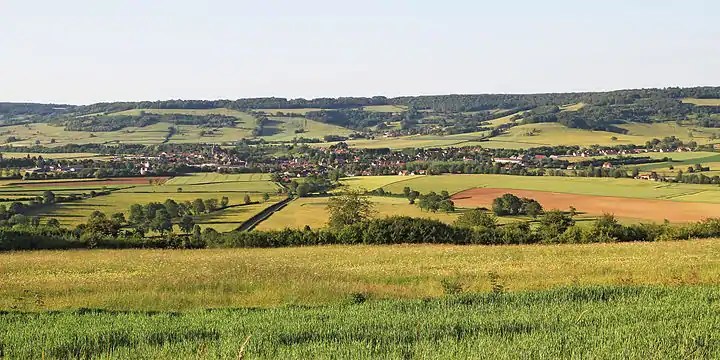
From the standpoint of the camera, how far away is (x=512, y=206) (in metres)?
61.3

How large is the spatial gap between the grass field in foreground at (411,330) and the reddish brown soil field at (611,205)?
41692 mm

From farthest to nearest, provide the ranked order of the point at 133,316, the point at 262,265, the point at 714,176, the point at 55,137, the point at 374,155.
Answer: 1. the point at 55,137
2. the point at 374,155
3. the point at 714,176
4. the point at 262,265
5. the point at 133,316

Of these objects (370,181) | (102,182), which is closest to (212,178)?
(102,182)

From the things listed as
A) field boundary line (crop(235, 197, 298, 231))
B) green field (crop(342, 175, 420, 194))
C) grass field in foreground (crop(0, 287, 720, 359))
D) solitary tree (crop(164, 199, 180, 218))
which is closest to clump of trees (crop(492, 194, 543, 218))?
field boundary line (crop(235, 197, 298, 231))

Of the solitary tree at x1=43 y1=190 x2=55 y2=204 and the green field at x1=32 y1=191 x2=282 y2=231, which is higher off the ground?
the solitary tree at x1=43 y1=190 x2=55 y2=204

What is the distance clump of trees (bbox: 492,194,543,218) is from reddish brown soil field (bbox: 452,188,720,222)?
176 cm

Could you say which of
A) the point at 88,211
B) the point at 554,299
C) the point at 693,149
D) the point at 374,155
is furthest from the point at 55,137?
the point at 554,299

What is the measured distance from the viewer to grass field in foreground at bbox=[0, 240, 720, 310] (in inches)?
657

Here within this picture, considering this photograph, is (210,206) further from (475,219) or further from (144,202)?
(475,219)

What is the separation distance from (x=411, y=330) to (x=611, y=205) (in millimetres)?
56832

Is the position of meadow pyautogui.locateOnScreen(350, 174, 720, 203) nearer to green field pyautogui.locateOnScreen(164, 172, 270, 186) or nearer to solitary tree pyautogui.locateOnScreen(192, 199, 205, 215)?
green field pyautogui.locateOnScreen(164, 172, 270, 186)

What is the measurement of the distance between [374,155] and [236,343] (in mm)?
125807

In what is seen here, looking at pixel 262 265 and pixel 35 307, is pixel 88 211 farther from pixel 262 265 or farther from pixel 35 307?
pixel 35 307

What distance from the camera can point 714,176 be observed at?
257 feet
